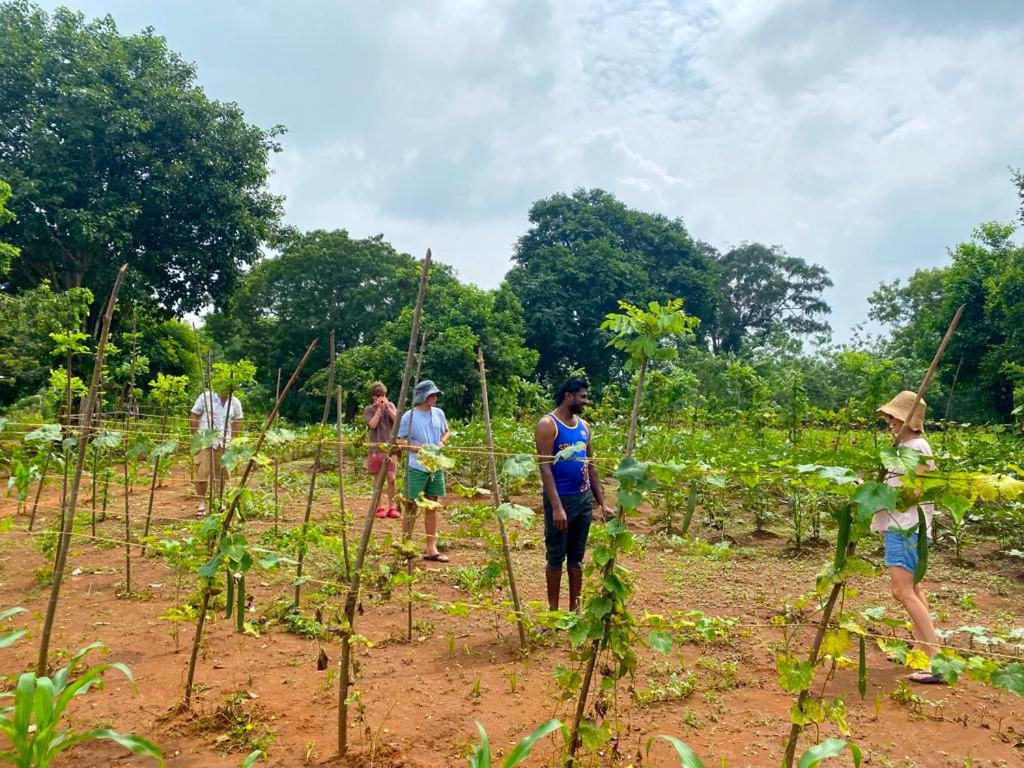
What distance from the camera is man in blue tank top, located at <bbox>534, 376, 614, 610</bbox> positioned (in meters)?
3.84

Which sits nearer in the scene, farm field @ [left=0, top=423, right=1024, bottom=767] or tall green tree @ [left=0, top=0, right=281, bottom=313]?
farm field @ [left=0, top=423, right=1024, bottom=767]

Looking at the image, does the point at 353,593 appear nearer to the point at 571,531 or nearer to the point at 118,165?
the point at 571,531

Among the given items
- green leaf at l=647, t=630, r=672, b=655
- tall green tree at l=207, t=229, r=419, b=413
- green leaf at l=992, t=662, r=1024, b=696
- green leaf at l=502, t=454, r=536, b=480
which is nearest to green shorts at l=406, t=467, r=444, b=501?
green leaf at l=502, t=454, r=536, b=480

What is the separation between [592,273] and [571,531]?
23419mm

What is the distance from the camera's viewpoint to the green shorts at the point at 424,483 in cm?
540

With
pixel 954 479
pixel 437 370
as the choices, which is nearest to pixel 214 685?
pixel 954 479

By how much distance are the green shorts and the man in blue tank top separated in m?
1.54

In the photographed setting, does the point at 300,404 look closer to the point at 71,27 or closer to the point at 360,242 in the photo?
the point at 360,242

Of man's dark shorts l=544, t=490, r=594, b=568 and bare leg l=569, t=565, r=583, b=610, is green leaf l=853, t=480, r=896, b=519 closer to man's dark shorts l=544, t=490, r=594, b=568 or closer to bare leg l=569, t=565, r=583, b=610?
man's dark shorts l=544, t=490, r=594, b=568

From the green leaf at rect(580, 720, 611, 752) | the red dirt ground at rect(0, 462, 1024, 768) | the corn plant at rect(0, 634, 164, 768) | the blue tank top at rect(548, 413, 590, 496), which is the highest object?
the blue tank top at rect(548, 413, 590, 496)

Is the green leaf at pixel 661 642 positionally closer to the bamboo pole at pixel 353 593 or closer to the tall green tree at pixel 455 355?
the bamboo pole at pixel 353 593

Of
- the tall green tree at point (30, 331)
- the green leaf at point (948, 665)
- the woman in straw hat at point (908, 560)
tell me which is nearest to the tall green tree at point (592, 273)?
the tall green tree at point (30, 331)

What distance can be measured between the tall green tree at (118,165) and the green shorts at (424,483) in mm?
12849

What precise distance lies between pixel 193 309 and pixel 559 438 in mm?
16901
